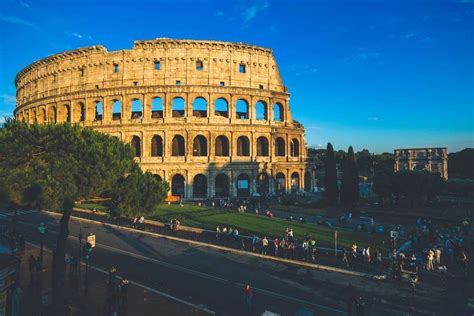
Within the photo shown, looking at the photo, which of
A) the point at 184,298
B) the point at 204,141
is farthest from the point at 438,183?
the point at 184,298

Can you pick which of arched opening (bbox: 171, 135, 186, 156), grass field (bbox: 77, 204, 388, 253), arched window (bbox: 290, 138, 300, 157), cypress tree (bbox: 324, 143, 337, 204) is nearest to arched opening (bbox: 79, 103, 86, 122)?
arched opening (bbox: 171, 135, 186, 156)

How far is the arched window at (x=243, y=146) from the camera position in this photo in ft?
139

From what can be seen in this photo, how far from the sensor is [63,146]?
1268cm

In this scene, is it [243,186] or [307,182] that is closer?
[243,186]

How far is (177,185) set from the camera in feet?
132

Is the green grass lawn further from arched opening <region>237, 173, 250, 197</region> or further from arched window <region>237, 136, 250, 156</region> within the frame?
arched window <region>237, 136, 250, 156</region>

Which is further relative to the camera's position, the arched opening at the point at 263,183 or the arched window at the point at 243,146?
the arched window at the point at 243,146

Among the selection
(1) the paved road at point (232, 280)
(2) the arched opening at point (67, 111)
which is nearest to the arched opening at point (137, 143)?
(2) the arched opening at point (67, 111)

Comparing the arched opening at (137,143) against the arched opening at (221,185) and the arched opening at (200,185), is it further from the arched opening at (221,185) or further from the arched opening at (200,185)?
the arched opening at (221,185)

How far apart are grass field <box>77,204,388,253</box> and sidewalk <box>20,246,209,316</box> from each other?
727cm

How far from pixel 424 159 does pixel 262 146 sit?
1573 inches

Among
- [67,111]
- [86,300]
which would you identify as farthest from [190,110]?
[86,300]

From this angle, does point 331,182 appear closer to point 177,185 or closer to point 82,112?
point 177,185

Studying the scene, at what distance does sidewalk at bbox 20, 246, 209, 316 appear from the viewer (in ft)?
34.3
